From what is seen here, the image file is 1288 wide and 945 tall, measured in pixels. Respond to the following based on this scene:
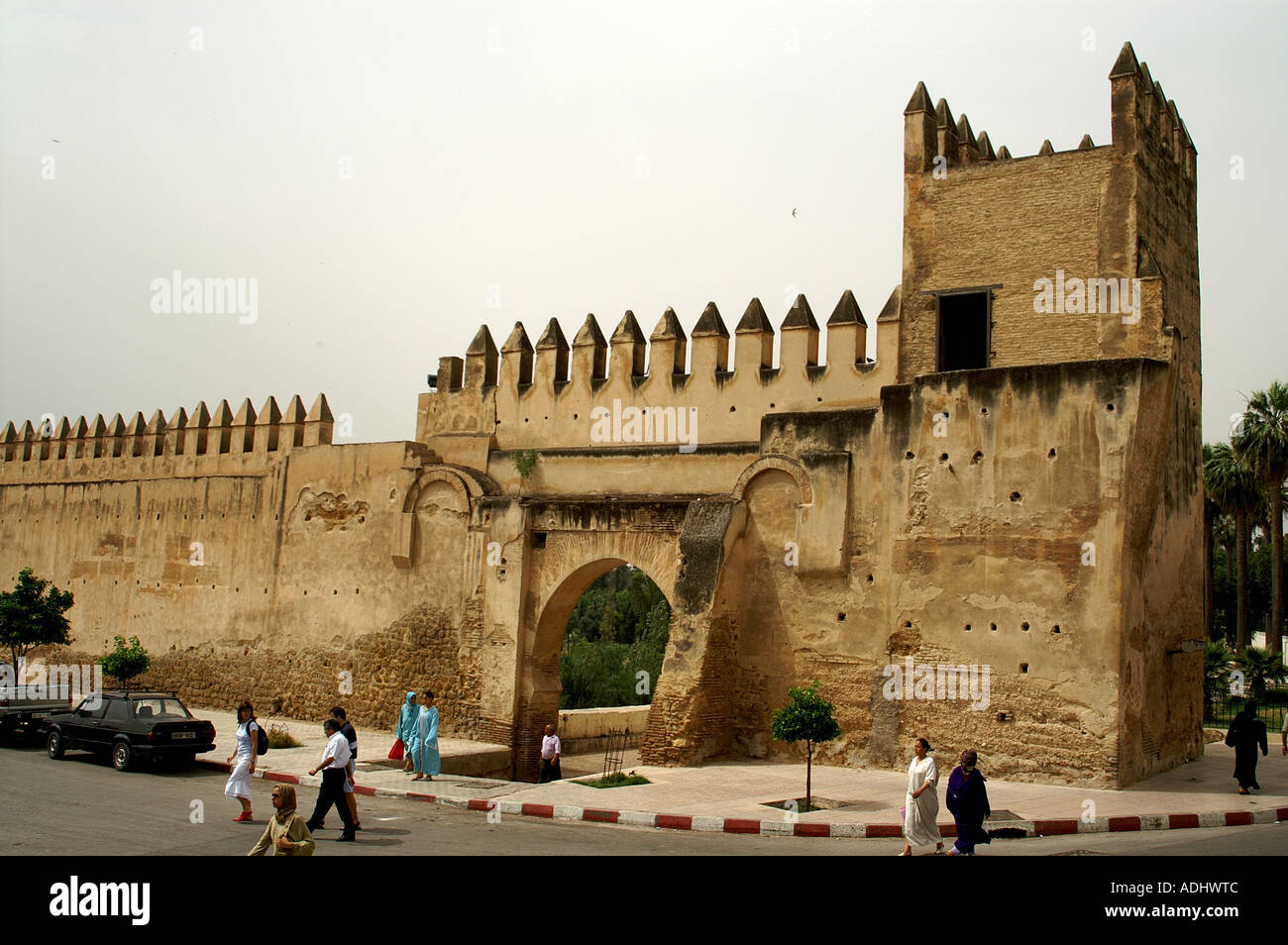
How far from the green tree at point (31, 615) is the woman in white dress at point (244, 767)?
11983mm

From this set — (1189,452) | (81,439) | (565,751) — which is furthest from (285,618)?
(1189,452)

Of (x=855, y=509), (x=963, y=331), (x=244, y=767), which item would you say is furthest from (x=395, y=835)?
(x=963, y=331)

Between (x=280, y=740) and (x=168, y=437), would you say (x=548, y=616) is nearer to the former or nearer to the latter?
(x=280, y=740)

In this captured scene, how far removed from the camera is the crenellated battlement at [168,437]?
2320 centimetres

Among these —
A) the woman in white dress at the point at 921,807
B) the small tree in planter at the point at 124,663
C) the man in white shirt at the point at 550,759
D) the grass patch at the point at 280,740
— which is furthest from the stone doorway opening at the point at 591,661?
the woman in white dress at the point at 921,807

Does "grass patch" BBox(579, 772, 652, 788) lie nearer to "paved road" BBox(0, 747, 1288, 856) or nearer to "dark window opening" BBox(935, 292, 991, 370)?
"paved road" BBox(0, 747, 1288, 856)

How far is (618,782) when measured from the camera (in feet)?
48.1

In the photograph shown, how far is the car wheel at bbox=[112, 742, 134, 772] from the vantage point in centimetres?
1517

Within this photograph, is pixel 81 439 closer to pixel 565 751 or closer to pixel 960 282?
pixel 565 751

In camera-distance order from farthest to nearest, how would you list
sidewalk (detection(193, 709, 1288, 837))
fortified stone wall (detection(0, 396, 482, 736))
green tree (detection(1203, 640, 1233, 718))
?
green tree (detection(1203, 640, 1233, 718)) → fortified stone wall (detection(0, 396, 482, 736)) → sidewalk (detection(193, 709, 1288, 837))

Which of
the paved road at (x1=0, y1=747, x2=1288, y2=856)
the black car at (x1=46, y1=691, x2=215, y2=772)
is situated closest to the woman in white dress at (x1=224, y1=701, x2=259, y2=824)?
the paved road at (x1=0, y1=747, x2=1288, y2=856)

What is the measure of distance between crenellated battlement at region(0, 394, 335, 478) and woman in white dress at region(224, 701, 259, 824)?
36.3ft

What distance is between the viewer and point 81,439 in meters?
27.1
